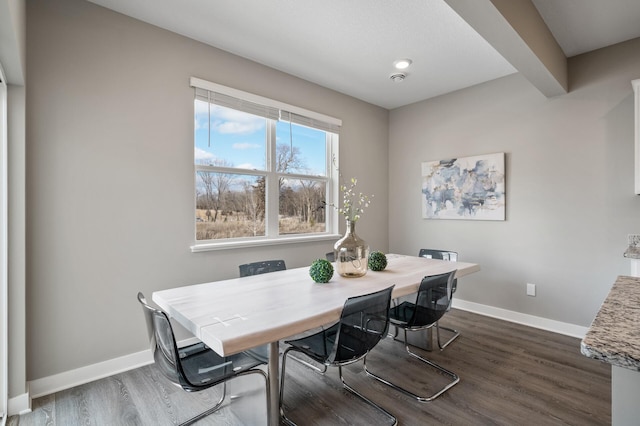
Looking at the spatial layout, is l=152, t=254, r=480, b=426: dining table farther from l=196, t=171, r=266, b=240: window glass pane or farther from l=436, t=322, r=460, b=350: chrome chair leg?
l=196, t=171, r=266, b=240: window glass pane

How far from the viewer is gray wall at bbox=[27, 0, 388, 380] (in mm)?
2145

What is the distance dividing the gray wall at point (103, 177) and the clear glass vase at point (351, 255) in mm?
1225

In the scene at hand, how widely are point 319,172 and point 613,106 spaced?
2.86 meters

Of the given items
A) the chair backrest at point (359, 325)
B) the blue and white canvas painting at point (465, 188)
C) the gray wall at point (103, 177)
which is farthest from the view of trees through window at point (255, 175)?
the chair backrest at point (359, 325)

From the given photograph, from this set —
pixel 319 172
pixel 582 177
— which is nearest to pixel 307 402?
pixel 319 172

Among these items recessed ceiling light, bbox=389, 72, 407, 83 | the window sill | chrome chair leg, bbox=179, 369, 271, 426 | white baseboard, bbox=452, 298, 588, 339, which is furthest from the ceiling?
white baseboard, bbox=452, 298, 588, 339

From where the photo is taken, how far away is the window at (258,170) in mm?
2955

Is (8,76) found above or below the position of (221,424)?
above

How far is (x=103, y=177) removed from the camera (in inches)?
92.7

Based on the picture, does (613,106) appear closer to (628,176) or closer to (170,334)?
(628,176)

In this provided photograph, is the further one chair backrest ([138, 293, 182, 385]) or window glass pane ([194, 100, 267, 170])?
window glass pane ([194, 100, 267, 170])

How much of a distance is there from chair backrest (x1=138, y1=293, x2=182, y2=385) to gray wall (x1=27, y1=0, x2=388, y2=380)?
3.42ft

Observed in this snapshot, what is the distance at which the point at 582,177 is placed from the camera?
306 cm

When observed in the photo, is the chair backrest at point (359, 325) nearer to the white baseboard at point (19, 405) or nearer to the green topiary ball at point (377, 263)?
the green topiary ball at point (377, 263)
